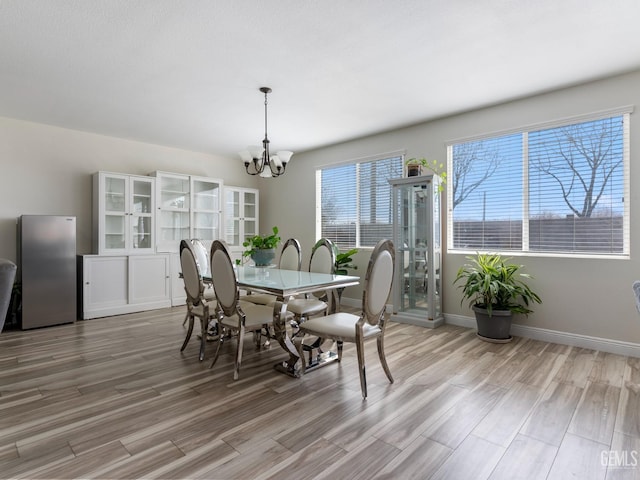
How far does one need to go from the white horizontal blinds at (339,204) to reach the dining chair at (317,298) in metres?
1.77

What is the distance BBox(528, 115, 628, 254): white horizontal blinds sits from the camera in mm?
3336

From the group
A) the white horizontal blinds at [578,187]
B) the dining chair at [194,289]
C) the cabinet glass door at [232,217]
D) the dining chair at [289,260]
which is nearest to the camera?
the dining chair at [194,289]

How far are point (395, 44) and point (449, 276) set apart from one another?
2.82 meters

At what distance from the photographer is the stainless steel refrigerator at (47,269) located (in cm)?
418

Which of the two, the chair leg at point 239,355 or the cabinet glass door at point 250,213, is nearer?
the chair leg at point 239,355

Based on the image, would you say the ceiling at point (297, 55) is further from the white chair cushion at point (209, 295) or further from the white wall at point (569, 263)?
the white chair cushion at point (209, 295)

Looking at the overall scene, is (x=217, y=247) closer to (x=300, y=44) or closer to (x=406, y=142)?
(x=300, y=44)

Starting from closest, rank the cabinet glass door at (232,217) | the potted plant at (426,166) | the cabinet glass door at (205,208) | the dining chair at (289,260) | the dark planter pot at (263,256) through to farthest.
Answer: the dark planter pot at (263,256), the dining chair at (289,260), the potted plant at (426,166), the cabinet glass door at (205,208), the cabinet glass door at (232,217)

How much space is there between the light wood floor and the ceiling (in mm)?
2547

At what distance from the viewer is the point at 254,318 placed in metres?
2.85

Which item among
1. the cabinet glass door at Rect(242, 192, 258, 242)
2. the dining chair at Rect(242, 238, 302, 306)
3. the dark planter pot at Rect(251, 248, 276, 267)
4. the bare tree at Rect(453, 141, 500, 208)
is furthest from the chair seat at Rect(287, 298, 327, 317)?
the cabinet glass door at Rect(242, 192, 258, 242)

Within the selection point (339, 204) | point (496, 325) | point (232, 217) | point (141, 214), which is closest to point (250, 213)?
point (232, 217)

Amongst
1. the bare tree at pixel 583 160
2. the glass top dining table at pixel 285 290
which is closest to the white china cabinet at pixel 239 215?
the glass top dining table at pixel 285 290

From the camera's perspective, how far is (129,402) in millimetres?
2314
